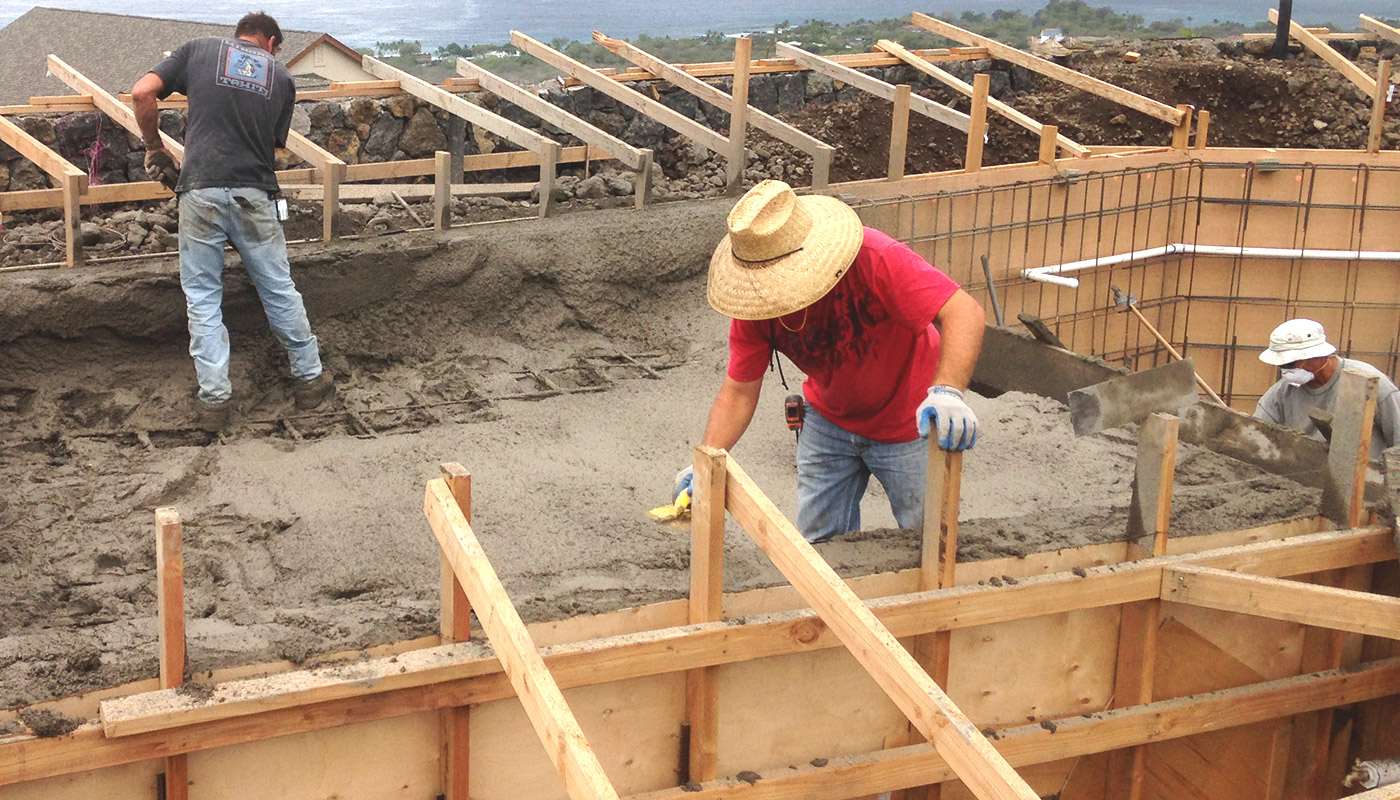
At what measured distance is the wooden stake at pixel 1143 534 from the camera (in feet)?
13.0

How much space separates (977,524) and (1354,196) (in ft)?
21.3

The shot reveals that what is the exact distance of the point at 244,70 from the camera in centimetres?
598

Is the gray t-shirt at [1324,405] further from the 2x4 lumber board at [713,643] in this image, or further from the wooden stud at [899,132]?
the wooden stud at [899,132]

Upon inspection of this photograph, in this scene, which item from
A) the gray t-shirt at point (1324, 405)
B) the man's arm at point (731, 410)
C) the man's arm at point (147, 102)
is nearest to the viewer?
the man's arm at point (731, 410)

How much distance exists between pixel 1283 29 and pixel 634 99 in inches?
372

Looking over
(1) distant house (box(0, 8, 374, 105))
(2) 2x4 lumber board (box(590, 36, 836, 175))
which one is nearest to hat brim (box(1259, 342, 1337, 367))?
(2) 2x4 lumber board (box(590, 36, 836, 175))

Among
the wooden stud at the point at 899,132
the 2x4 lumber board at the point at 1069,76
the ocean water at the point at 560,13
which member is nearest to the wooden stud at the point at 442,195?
the wooden stud at the point at 899,132

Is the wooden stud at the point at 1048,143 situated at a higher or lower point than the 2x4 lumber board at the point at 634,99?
lower

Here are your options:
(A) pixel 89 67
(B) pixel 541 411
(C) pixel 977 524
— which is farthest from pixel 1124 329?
(A) pixel 89 67

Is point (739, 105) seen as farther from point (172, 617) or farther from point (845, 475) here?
point (172, 617)

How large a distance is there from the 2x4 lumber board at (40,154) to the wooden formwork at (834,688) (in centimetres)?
387

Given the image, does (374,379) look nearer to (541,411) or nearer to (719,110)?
(541,411)

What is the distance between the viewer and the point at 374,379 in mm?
6793

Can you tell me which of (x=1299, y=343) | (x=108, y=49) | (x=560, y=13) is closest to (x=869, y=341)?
(x=1299, y=343)
